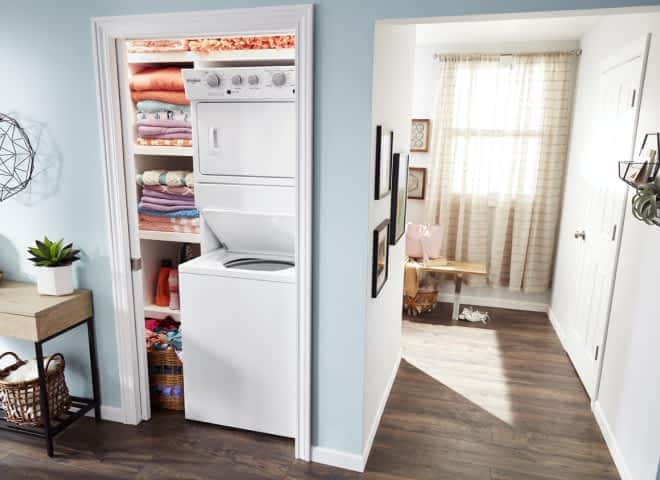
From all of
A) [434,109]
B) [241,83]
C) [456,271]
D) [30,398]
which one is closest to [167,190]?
[241,83]

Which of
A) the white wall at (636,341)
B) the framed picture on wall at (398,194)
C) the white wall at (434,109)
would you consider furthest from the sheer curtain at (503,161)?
the framed picture on wall at (398,194)

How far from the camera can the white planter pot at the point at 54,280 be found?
233cm

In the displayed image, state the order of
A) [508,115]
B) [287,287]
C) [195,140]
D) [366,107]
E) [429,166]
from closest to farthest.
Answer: [366,107]
[287,287]
[195,140]
[508,115]
[429,166]

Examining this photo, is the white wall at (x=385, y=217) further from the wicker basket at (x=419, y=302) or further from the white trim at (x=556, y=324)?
the white trim at (x=556, y=324)

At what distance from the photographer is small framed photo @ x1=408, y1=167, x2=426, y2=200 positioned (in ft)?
15.1

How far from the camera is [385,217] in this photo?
2.48 meters

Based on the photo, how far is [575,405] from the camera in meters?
2.89

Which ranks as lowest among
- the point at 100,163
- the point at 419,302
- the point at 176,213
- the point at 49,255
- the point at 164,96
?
the point at 419,302

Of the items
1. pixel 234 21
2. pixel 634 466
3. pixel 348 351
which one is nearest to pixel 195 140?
pixel 234 21

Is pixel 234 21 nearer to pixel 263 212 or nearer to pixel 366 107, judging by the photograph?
pixel 366 107

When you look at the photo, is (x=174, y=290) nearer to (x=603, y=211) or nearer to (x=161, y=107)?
(x=161, y=107)

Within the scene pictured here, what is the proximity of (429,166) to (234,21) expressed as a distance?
2.89 meters

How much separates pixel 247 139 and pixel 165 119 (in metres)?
0.63

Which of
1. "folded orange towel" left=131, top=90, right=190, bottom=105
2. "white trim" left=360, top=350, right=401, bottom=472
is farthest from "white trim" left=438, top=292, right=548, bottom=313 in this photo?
Answer: "folded orange towel" left=131, top=90, right=190, bottom=105
